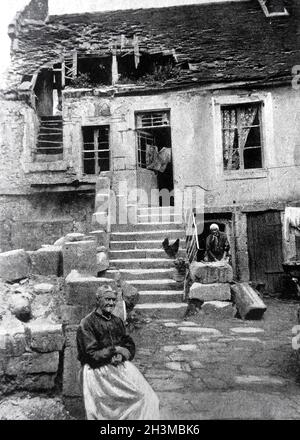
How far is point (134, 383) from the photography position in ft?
11.7

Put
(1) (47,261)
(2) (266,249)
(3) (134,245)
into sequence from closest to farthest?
(1) (47,261) < (3) (134,245) < (2) (266,249)

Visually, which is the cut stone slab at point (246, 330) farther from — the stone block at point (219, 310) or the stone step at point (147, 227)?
the stone step at point (147, 227)

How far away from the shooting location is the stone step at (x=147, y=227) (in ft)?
33.4

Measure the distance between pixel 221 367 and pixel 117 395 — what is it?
2.10 metres

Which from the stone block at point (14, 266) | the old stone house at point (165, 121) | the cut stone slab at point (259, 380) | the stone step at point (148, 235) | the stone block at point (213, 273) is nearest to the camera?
the cut stone slab at point (259, 380)

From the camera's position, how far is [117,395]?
353cm

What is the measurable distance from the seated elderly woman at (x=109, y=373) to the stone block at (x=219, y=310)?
439 centimetres

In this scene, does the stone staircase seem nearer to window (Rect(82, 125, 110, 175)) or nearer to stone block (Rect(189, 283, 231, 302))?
stone block (Rect(189, 283, 231, 302))

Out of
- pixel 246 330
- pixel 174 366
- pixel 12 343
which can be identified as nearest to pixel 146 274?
pixel 246 330

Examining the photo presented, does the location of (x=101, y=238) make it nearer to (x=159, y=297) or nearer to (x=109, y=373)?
(x=159, y=297)

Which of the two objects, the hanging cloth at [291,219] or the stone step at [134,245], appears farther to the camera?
the stone step at [134,245]

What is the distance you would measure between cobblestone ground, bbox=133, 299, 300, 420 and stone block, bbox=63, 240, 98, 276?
1537 millimetres

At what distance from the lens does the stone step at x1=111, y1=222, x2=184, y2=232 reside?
1017cm

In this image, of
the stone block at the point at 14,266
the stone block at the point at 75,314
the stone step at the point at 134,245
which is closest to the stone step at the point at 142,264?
the stone step at the point at 134,245
